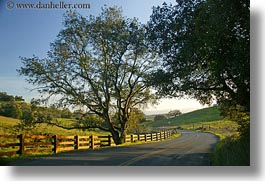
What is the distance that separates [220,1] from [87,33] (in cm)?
645

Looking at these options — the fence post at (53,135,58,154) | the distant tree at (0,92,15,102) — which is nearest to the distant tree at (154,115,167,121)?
the fence post at (53,135,58,154)

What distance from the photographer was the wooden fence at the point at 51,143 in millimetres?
12923

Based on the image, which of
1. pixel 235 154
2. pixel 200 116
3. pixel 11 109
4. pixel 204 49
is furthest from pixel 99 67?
pixel 235 154

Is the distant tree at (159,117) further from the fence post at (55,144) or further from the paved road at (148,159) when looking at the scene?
the fence post at (55,144)

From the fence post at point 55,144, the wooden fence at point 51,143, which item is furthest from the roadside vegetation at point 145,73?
the fence post at point 55,144

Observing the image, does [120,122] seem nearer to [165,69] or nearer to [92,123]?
[92,123]

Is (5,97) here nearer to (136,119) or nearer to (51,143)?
(51,143)

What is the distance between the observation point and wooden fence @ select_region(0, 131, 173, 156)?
42.4ft

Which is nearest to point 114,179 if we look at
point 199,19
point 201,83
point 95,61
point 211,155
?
point 211,155

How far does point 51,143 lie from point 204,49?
21.7ft

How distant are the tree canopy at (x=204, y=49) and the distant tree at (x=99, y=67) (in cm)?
167

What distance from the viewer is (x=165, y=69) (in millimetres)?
12953

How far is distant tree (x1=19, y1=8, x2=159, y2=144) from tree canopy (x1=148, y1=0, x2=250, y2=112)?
1673mm

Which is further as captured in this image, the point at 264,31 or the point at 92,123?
the point at 92,123
